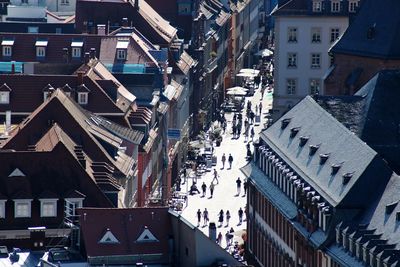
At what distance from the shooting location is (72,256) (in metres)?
135

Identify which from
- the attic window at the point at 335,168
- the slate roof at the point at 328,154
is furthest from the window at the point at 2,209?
the attic window at the point at 335,168

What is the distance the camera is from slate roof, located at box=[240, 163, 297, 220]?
16075 cm

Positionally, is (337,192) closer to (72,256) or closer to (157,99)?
(72,256)

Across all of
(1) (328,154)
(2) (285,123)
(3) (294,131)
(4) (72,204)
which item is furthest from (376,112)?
(4) (72,204)

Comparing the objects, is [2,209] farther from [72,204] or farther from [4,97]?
[4,97]

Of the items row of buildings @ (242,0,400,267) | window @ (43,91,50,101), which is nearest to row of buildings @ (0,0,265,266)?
window @ (43,91,50,101)

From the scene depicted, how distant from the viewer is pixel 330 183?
152750mm

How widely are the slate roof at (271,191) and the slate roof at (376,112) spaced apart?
17.9 feet

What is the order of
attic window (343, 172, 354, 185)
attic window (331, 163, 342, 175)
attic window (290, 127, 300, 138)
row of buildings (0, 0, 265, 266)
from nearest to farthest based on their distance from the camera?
row of buildings (0, 0, 265, 266), attic window (343, 172, 354, 185), attic window (331, 163, 342, 175), attic window (290, 127, 300, 138)

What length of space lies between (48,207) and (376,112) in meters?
22.9

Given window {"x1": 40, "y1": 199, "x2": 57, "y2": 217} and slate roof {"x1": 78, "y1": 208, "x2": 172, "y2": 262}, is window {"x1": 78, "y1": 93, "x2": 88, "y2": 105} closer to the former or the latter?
window {"x1": 40, "y1": 199, "x2": 57, "y2": 217}

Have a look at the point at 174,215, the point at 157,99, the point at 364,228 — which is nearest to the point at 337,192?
the point at 364,228

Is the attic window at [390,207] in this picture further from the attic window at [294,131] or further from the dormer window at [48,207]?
the attic window at [294,131]

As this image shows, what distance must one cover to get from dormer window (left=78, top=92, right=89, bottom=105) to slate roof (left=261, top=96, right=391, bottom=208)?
1117cm
